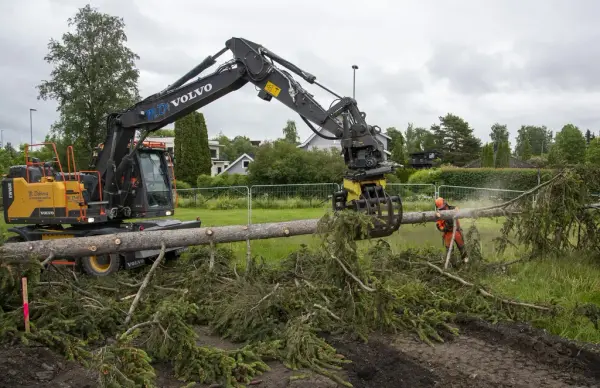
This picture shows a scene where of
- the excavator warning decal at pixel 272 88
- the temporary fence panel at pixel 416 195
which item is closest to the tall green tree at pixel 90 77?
the temporary fence panel at pixel 416 195

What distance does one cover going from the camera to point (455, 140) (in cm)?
6700

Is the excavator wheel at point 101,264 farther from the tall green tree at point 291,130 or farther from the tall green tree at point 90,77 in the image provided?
the tall green tree at point 291,130

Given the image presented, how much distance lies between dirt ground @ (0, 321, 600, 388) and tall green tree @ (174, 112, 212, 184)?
3733 centimetres

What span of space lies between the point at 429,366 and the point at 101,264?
6.22 m

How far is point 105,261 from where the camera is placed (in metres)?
8.71

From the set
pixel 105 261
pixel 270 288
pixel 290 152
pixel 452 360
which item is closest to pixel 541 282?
pixel 452 360

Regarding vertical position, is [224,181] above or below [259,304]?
above

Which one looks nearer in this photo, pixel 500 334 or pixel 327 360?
pixel 327 360

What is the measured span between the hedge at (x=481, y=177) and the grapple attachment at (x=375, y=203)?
18378 millimetres

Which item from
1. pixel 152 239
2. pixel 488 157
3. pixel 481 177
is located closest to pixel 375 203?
pixel 152 239

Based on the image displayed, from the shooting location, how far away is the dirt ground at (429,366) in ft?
13.7

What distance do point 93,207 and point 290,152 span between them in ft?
72.6

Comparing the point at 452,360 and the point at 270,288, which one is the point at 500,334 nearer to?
the point at 452,360

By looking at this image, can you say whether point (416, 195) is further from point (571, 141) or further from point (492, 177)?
point (571, 141)
